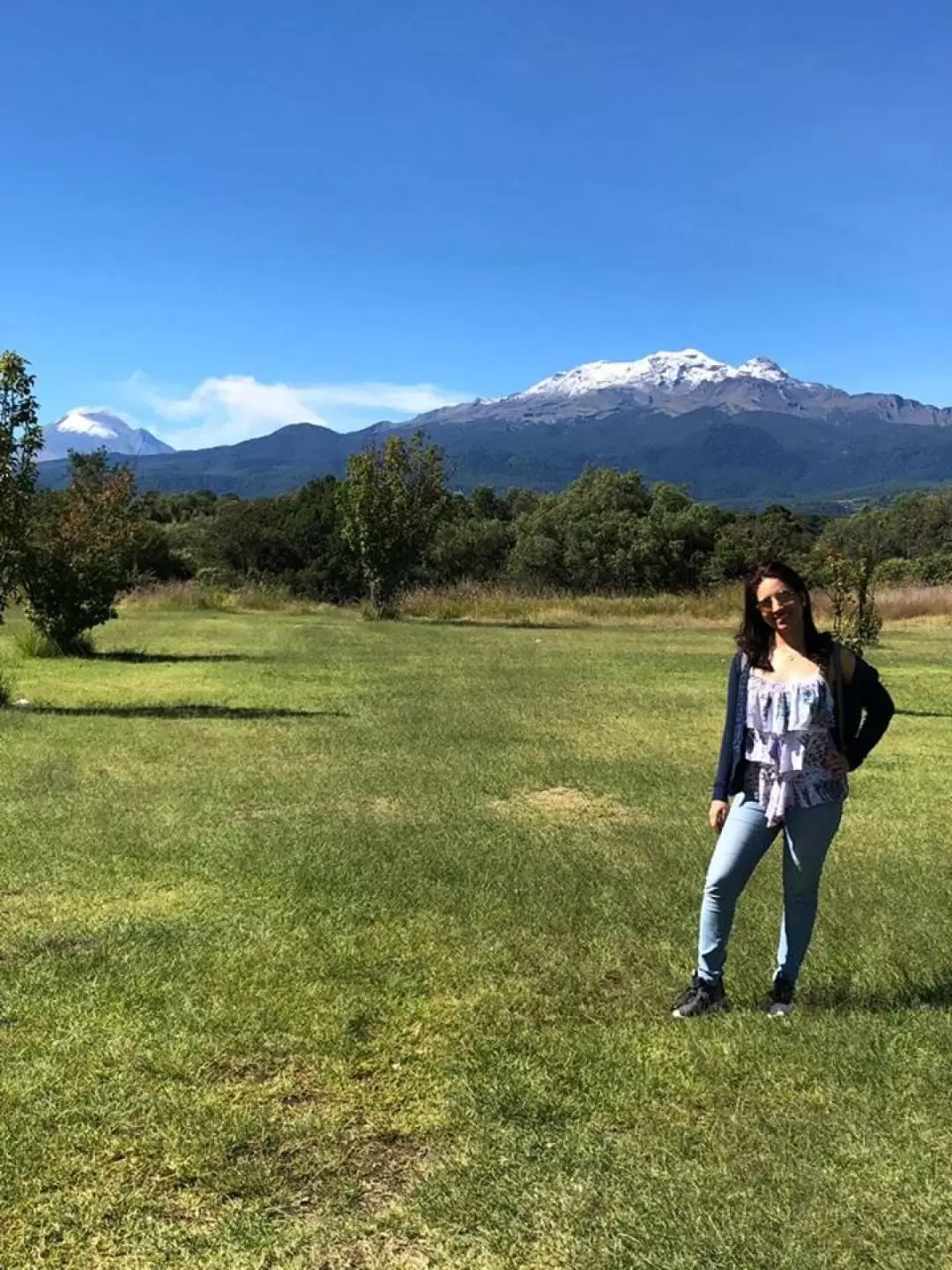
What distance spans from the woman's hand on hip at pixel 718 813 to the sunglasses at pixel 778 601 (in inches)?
31.0

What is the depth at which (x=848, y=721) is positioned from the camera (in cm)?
397

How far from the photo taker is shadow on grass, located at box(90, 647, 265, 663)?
17.9 meters

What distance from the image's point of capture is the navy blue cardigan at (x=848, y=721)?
3.94 metres

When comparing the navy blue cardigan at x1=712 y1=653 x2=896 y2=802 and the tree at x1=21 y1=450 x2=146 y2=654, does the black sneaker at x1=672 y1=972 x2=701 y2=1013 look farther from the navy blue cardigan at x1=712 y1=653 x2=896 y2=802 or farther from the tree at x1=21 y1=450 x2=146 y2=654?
the tree at x1=21 y1=450 x2=146 y2=654

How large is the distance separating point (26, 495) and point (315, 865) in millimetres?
8273

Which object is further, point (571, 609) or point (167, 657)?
point (571, 609)

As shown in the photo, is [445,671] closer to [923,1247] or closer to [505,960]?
[505,960]

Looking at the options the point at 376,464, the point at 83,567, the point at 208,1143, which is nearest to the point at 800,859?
the point at 208,1143

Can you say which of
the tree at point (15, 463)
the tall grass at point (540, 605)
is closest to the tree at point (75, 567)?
the tree at point (15, 463)

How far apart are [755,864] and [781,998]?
562mm

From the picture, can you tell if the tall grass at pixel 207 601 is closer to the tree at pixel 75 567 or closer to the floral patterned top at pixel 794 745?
the tree at pixel 75 567

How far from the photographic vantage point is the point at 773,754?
3.92 meters

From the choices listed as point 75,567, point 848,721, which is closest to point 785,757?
point 848,721

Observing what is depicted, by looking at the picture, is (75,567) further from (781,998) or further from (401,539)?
(781,998)
